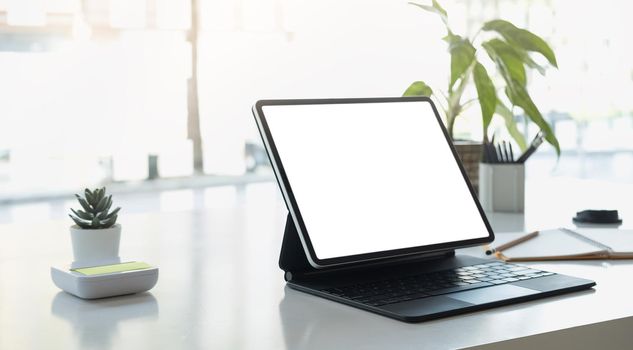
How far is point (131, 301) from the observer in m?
0.94

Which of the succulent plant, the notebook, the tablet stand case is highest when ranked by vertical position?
the succulent plant

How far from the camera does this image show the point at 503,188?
175cm

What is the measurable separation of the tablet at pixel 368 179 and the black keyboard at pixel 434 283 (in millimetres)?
40

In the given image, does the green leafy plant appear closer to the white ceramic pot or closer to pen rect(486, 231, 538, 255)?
pen rect(486, 231, 538, 255)

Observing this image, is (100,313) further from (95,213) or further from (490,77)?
(490,77)

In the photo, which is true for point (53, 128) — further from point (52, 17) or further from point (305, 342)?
point (305, 342)

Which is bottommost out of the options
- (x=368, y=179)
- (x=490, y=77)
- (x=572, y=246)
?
(x=572, y=246)

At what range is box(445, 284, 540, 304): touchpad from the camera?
91 cm

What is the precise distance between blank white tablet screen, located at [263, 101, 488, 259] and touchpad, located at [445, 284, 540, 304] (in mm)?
134

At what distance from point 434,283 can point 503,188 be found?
2.67 ft

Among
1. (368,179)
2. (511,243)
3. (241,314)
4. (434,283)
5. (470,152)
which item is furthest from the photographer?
(470,152)

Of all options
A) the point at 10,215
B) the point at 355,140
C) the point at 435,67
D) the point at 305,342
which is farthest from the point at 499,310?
the point at 435,67

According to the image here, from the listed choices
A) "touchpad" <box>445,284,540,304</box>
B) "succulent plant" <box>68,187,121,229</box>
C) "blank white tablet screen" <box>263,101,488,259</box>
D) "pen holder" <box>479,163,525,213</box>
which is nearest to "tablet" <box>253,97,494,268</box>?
"blank white tablet screen" <box>263,101,488,259</box>

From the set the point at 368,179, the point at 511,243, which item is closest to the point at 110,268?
the point at 368,179
